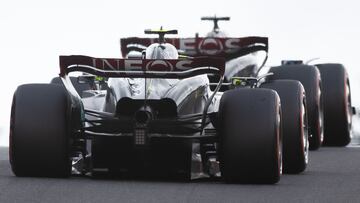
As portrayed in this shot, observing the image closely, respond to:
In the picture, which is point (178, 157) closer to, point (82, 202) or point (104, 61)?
point (104, 61)

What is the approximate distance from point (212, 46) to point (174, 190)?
9.58 meters

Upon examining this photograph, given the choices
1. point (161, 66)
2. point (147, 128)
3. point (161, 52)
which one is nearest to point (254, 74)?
point (161, 52)

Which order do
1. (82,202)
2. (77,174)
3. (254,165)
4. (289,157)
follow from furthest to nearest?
1. (289,157)
2. (77,174)
3. (254,165)
4. (82,202)

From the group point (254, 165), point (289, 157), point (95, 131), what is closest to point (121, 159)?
point (95, 131)

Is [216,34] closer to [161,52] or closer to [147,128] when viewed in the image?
[161,52]

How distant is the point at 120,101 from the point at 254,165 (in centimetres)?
149

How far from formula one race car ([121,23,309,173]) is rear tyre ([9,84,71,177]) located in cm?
181

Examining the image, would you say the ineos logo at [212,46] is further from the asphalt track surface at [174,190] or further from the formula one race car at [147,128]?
the formula one race car at [147,128]

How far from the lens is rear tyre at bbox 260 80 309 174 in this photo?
15.6 m

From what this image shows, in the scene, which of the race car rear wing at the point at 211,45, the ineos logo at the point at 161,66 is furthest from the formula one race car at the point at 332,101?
the ineos logo at the point at 161,66

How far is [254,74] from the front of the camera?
23406 mm

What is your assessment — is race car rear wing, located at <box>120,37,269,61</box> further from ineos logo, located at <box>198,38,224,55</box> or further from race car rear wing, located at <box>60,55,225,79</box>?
race car rear wing, located at <box>60,55,225,79</box>

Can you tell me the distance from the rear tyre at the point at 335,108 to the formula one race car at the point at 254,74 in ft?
3.46

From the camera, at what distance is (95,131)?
14.2m
